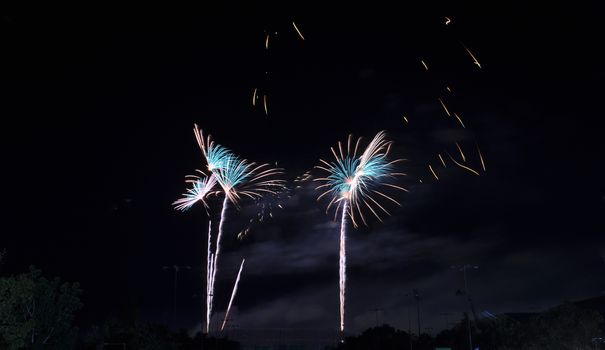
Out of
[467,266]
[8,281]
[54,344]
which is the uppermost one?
[467,266]

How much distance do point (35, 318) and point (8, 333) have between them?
4035 mm

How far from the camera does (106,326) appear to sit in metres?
72.8

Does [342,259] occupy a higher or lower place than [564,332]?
higher

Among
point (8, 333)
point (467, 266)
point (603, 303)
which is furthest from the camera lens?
point (603, 303)

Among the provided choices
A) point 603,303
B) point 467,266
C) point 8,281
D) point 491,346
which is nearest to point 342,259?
point 467,266

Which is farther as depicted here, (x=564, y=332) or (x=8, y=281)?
(x=564, y=332)

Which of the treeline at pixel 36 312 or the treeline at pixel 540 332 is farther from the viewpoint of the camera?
the treeline at pixel 540 332

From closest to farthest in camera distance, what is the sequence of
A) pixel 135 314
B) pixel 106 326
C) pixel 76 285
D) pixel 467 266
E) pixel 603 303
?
pixel 76 285
pixel 467 266
pixel 106 326
pixel 135 314
pixel 603 303

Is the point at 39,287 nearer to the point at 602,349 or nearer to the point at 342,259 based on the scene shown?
the point at 342,259

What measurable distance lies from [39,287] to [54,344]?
571 cm

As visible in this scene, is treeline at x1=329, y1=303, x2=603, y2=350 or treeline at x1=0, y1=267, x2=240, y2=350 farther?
treeline at x1=329, y1=303, x2=603, y2=350

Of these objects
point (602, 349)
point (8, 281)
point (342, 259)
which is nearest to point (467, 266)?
point (342, 259)

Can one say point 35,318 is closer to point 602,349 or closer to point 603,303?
point 602,349

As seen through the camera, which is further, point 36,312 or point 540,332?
point 540,332
